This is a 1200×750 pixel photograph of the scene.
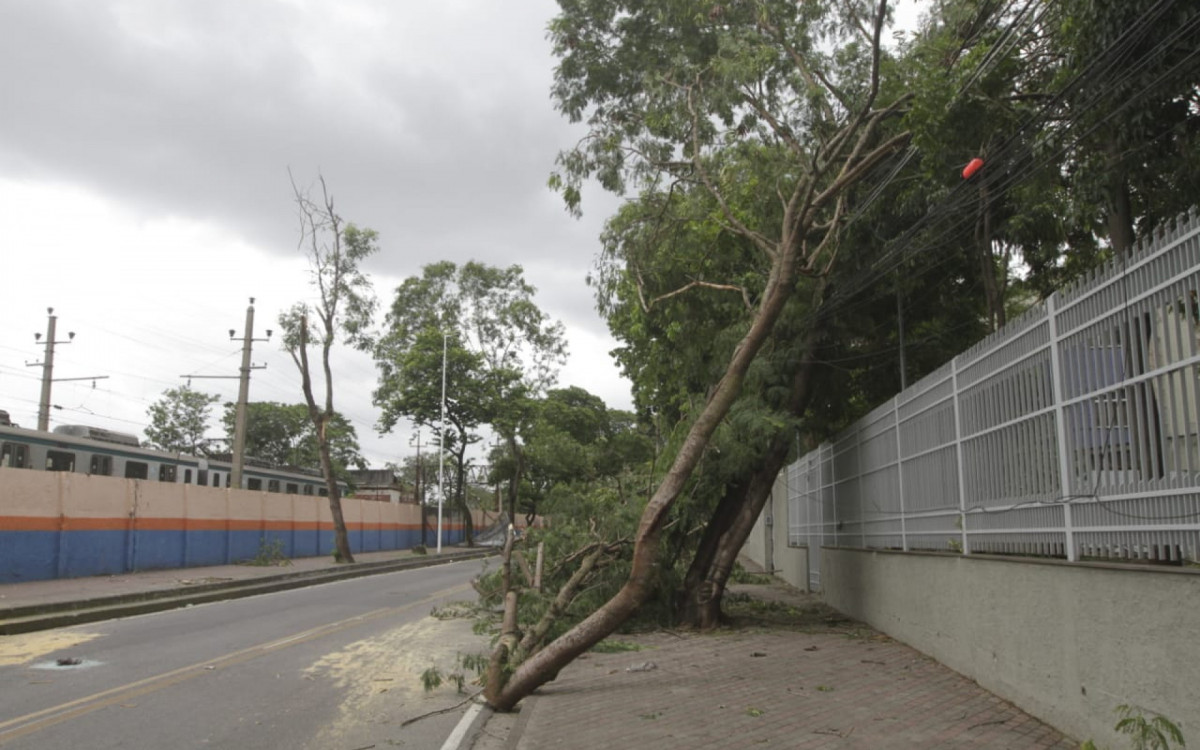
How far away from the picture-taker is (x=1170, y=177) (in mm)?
7914

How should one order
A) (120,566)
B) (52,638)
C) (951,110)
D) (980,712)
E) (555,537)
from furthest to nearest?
(120,566) → (555,537) → (52,638) → (951,110) → (980,712)

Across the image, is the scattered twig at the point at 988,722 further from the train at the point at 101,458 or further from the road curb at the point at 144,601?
the train at the point at 101,458

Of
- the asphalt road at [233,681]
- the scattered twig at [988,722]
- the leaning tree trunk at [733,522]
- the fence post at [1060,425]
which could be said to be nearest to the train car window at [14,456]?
the asphalt road at [233,681]

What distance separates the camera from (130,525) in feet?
65.7

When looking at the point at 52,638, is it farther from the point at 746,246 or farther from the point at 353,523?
the point at 353,523

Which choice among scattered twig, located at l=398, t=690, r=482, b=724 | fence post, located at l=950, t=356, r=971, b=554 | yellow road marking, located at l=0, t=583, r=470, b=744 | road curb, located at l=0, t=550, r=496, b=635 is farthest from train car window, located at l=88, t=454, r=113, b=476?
fence post, located at l=950, t=356, r=971, b=554

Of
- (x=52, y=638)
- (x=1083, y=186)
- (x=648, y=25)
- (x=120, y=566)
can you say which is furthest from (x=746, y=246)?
(x=120, y=566)

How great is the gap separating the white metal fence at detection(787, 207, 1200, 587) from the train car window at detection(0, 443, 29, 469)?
779 inches

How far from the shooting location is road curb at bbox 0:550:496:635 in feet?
40.0

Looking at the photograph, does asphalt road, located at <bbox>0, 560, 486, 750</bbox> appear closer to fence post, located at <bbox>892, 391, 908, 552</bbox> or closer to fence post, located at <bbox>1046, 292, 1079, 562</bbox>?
fence post, located at <bbox>1046, 292, 1079, 562</bbox>

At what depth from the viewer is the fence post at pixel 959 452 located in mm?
7770

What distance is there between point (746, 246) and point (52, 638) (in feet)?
36.6

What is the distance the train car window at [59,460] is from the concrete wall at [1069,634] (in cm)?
2097

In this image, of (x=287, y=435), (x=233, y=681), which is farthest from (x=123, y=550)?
(x=287, y=435)
